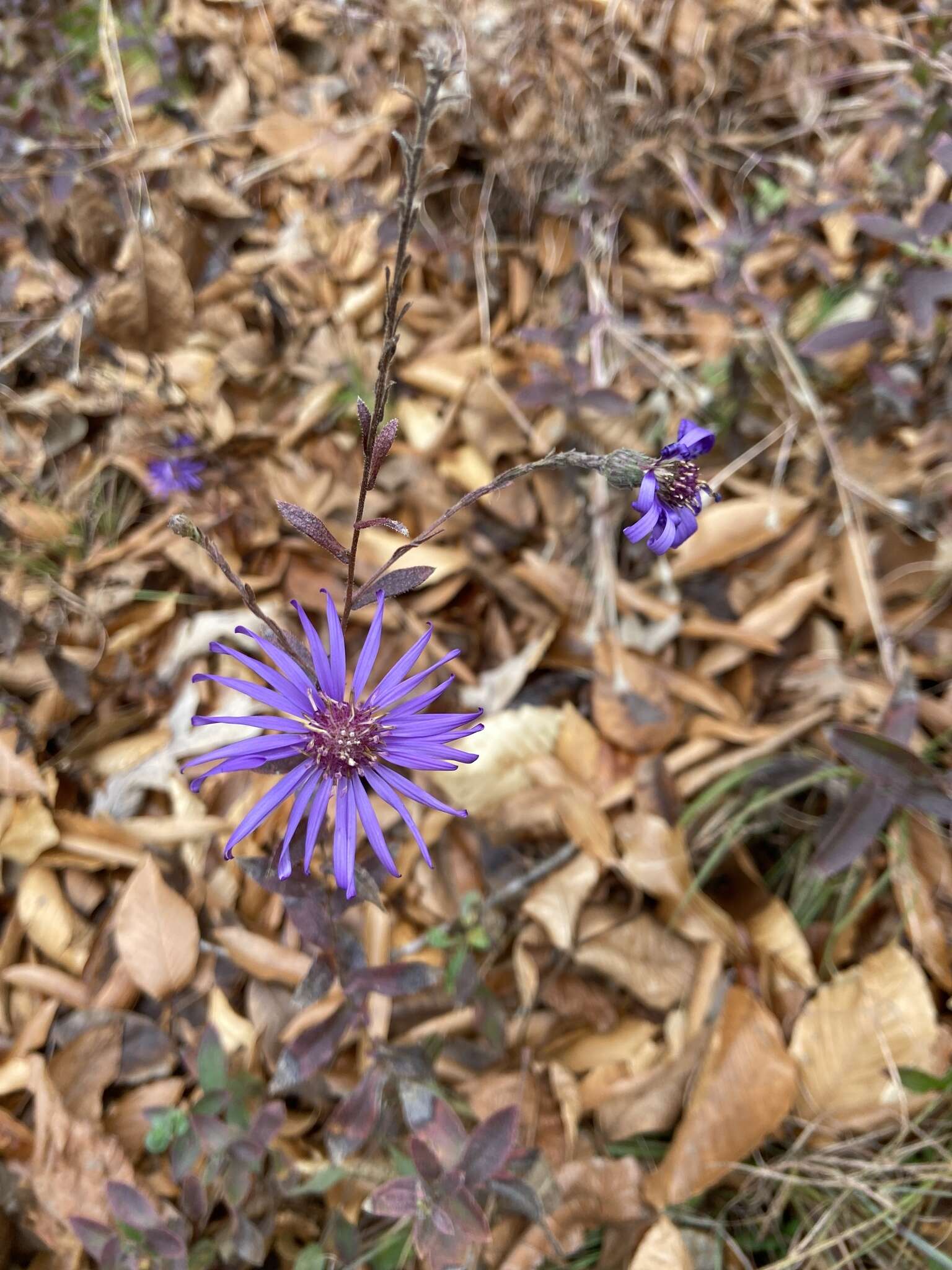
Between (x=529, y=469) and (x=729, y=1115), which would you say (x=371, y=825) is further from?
(x=729, y=1115)

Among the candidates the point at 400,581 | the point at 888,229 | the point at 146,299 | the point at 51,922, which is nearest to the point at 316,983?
the point at 400,581

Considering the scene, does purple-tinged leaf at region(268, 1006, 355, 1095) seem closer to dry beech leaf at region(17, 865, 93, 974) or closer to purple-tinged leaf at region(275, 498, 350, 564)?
dry beech leaf at region(17, 865, 93, 974)

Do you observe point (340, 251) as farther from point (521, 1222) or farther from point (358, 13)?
point (521, 1222)

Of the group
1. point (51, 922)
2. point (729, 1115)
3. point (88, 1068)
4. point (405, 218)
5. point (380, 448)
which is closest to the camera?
point (405, 218)

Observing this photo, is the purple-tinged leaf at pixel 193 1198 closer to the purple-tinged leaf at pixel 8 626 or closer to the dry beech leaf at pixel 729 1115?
the dry beech leaf at pixel 729 1115

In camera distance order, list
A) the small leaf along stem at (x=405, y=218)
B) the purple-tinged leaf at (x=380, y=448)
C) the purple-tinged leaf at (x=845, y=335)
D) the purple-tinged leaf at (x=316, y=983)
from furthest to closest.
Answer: the purple-tinged leaf at (x=845, y=335), the purple-tinged leaf at (x=316, y=983), the purple-tinged leaf at (x=380, y=448), the small leaf along stem at (x=405, y=218)

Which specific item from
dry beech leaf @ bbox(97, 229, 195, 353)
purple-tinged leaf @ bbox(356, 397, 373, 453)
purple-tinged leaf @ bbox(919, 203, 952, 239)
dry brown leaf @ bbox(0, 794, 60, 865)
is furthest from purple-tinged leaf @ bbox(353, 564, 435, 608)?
purple-tinged leaf @ bbox(919, 203, 952, 239)

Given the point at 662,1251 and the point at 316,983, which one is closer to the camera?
the point at 316,983

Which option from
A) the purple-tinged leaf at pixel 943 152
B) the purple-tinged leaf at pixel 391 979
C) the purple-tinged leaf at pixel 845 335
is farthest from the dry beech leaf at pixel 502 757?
the purple-tinged leaf at pixel 943 152
